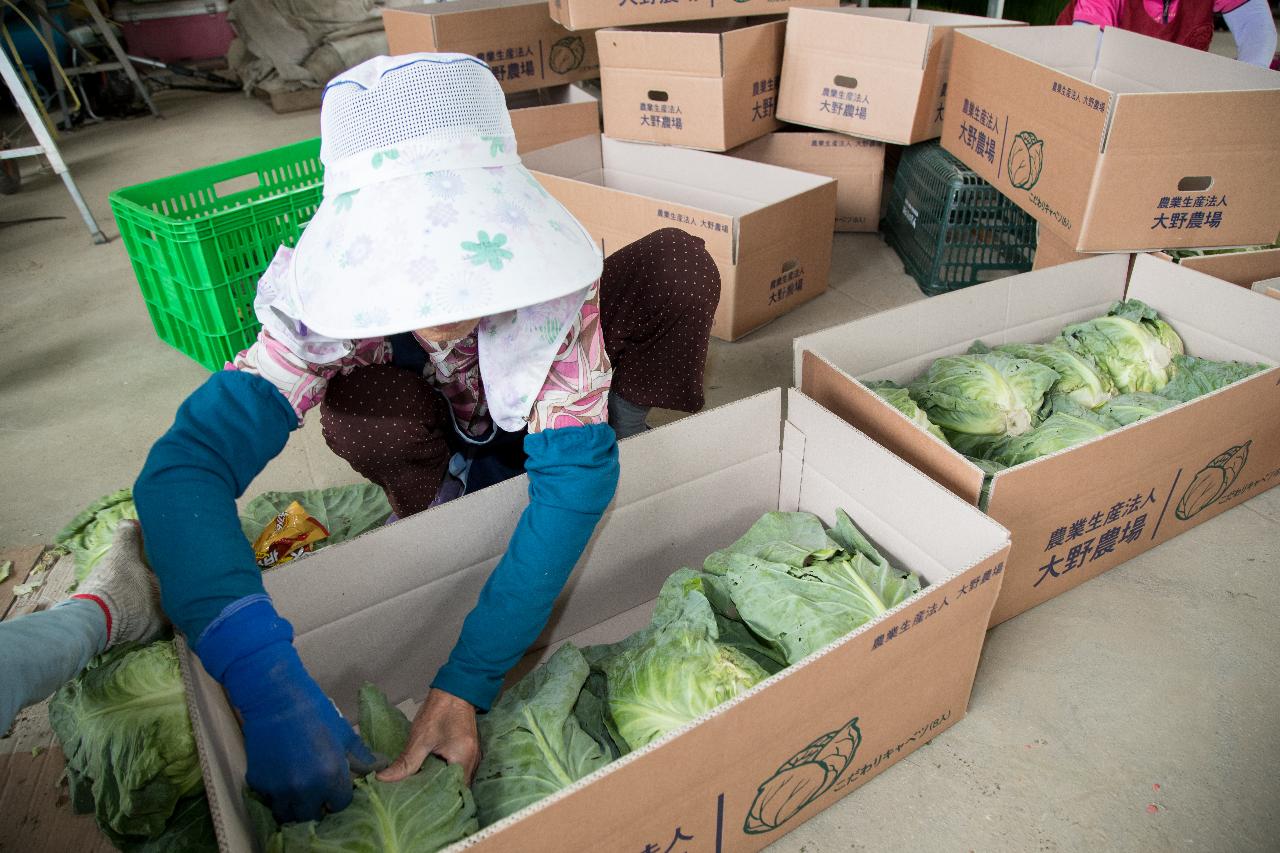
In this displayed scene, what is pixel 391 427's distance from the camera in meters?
1.50

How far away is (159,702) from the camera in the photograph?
108 cm

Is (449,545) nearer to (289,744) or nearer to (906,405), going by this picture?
(289,744)

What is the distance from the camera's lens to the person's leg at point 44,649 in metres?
0.91

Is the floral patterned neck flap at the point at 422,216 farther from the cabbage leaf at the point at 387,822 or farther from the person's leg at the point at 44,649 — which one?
the cabbage leaf at the point at 387,822

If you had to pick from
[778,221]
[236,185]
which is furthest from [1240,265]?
[236,185]

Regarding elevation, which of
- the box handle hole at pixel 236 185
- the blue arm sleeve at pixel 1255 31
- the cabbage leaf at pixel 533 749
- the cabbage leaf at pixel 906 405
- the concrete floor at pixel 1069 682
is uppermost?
the blue arm sleeve at pixel 1255 31

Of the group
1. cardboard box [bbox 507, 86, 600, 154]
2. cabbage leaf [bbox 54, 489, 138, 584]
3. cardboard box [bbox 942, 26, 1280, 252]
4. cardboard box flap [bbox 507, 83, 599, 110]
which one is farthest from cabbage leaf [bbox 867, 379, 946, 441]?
cardboard box flap [bbox 507, 83, 599, 110]

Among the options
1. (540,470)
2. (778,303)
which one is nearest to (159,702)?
(540,470)

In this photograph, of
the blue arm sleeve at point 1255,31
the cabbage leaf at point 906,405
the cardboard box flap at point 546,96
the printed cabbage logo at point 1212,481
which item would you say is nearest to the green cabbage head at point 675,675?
the cabbage leaf at point 906,405

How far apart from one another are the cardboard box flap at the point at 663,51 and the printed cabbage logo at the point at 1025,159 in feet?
3.38

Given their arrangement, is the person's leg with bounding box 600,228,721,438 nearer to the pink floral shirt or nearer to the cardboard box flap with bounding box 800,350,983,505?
the cardboard box flap with bounding box 800,350,983,505

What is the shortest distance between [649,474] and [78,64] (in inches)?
266

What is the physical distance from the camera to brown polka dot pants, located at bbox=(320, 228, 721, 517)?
1.49 m

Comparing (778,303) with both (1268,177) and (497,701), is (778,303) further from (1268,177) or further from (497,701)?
(497,701)
